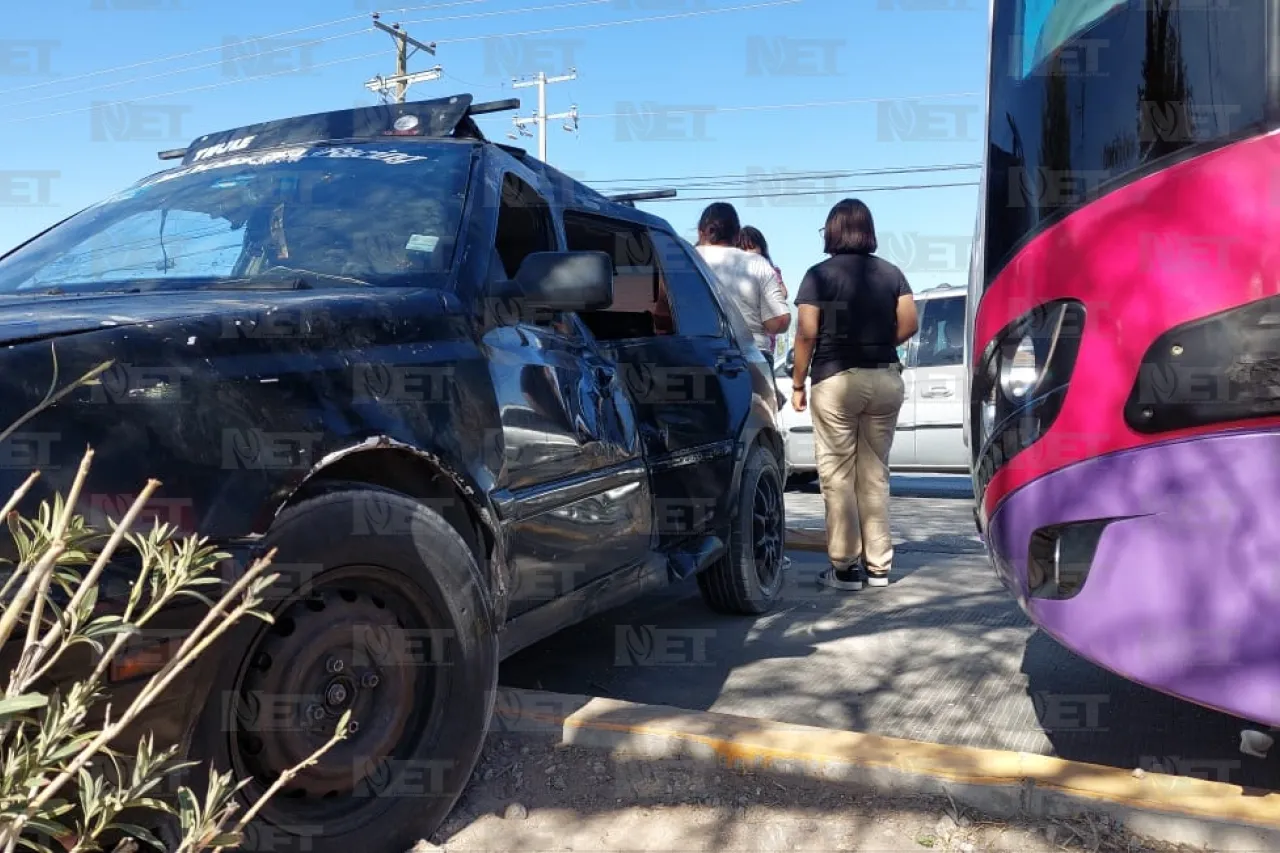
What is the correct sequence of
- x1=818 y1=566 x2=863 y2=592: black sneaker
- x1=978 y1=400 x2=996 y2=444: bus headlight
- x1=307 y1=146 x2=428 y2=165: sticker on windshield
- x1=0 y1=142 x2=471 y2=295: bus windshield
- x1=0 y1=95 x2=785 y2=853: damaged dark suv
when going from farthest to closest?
x1=818 y1=566 x2=863 y2=592: black sneaker
x1=307 y1=146 x2=428 y2=165: sticker on windshield
x1=0 y1=142 x2=471 y2=295: bus windshield
x1=978 y1=400 x2=996 y2=444: bus headlight
x1=0 y1=95 x2=785 y2=853: damaged dark suv

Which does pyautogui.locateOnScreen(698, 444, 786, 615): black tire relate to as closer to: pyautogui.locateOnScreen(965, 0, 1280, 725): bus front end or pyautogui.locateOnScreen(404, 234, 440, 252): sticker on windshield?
pyautogui.locateOnScreen(965, 0, 1280, 725): bus front end

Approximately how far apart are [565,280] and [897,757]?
1606 millimetres

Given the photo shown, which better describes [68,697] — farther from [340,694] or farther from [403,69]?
[403,69]

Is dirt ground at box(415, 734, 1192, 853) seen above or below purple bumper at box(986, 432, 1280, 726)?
below

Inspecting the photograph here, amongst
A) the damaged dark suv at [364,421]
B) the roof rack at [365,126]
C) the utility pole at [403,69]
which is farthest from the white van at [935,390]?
the utility pole at [403,69]

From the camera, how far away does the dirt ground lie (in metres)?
2.54

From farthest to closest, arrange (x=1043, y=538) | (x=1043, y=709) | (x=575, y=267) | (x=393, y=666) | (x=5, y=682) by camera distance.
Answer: (x=1043, y=709) < (x=575, y=267) < (x=1043, y=538) < (x=393, y=666) < (x=5, y=682)

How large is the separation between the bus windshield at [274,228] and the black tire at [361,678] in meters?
0.85

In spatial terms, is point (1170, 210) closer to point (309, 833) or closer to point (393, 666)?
point (393, 666)

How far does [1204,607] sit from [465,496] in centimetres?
173

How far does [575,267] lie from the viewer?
3152 millimetres

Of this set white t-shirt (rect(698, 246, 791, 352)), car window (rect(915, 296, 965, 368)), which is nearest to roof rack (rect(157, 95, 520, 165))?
white t-shirt (rect(698, 246, 791, 352))

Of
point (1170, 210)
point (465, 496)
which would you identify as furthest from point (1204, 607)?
point (465, 496)

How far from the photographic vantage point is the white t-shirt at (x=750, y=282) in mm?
6312
